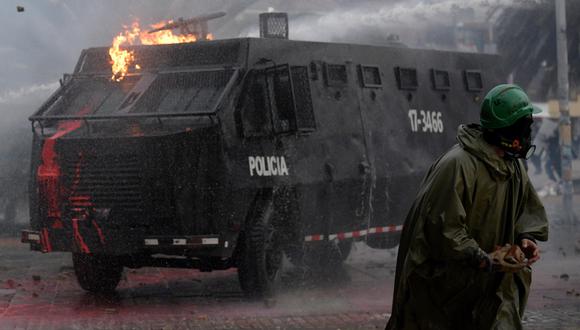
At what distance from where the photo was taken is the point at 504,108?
5148mm

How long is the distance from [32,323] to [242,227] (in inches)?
93.0

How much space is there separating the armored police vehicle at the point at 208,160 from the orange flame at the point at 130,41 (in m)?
0.12

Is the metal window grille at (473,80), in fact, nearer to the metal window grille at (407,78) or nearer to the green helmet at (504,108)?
the metal window grille at (407,78)

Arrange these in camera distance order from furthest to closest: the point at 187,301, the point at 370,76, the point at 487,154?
1. the point at 370,76
2. the point at 187,301
3. the point at 487,154

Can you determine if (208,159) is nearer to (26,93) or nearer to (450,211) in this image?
(450,211)

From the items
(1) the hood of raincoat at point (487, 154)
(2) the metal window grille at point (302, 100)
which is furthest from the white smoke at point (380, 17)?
(1) the hood of raincoat at point (487, 154)

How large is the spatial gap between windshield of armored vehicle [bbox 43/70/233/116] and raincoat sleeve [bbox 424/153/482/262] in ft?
22.0

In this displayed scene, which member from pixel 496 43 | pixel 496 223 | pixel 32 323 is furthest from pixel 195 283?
pixel 496 43

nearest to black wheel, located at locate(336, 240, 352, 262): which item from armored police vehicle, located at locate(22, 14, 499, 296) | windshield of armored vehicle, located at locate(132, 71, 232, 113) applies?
armored police vehicle, located at locate(22, 14, 499, 296)

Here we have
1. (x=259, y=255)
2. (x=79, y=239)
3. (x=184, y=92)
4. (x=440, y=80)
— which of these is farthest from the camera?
(x=440, y=80)

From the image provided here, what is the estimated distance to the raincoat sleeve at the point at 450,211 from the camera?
16.1 feet

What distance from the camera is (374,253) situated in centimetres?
1789

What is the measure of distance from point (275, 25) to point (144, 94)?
194cm

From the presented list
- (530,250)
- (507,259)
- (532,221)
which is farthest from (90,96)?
(507,259)
